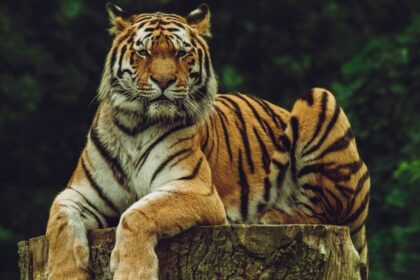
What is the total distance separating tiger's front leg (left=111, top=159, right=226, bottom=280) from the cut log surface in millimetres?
112

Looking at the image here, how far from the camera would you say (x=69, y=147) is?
19250 millimetres

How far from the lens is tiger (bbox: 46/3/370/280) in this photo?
7.21 meters

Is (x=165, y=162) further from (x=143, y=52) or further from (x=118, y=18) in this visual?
(x=118, y=18)

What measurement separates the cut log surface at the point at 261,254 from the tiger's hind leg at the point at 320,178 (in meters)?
1.23

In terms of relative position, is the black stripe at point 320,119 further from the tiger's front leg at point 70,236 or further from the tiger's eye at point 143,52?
the tiger's front leg at point 70,236

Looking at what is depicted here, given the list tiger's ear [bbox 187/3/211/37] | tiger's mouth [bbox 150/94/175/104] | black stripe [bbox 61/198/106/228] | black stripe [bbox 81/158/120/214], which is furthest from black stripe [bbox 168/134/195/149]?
tiger's ear [bbox 187/3/211/37]

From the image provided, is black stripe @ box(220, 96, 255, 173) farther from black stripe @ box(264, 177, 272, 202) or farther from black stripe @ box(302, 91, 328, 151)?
black stripe @ box(302, 91, 328, 151)

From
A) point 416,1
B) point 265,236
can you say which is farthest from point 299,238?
point 416,1

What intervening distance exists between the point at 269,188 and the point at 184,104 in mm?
989

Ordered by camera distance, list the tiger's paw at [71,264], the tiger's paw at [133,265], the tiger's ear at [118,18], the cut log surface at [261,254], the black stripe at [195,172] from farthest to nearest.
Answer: the tiger's ear at [118,18]
the black stripe at [195,172]
the tiger's paw at [71,264]
the tiger's paw at [133,265]
the cut log surface at [261,254]

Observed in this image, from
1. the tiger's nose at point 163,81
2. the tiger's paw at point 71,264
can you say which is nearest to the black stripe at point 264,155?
the tiger's nose at point 163,81

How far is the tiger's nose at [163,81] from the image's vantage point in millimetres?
7336

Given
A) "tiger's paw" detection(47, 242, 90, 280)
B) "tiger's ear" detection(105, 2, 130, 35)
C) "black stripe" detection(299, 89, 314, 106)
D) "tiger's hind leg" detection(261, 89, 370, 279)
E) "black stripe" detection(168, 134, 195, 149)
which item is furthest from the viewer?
"black stripe" detection(299, 89, 314, 106)

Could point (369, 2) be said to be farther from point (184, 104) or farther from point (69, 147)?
point (184, 104)
